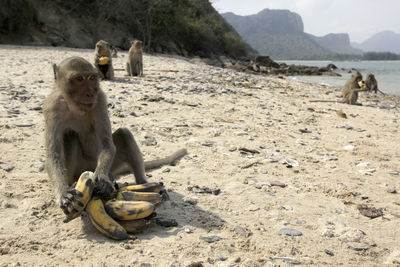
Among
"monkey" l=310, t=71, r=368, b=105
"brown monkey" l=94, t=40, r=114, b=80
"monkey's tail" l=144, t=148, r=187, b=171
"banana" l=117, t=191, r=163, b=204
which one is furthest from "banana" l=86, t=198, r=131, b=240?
"monkey" l=310, t=71, r=368, b=105

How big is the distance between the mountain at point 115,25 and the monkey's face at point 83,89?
27450mm

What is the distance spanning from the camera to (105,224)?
2.90 meters

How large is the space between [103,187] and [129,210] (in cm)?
31

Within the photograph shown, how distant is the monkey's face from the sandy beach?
1058mm

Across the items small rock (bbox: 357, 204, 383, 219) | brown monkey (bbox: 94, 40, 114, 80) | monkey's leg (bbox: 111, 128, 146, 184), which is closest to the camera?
small rock (bbox: 357, 204, 383, 219)

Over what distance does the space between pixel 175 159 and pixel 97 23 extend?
30.9 m

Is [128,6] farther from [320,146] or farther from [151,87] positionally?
[320,146]

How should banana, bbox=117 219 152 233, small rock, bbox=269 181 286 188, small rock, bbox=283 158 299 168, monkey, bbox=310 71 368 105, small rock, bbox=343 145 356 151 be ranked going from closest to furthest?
banana, bbox=117 219 152 233, small rock, bbox=269 181 286 188, small rock, bbox=283 158 299 168, small rock, bbox=343 145 356 151, monkey, bbox=310 71 368 105

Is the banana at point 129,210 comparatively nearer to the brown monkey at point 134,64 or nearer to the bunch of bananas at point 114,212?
the bunch of bananas at point 114,212

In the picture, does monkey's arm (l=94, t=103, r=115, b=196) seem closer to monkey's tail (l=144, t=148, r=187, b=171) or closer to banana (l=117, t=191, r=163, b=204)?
banana (l=117, t=191, r=163, b=204)

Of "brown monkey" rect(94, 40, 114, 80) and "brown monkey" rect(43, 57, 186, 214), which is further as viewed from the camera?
"brown monkey" rect(94, 40, 114, 80)

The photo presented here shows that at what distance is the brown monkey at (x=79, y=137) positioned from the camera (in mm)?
Answer: 3188

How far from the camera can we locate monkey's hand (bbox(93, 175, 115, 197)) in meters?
3.05

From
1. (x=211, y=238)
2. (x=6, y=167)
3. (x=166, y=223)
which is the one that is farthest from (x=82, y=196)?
(x=6, y=167)
